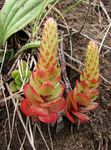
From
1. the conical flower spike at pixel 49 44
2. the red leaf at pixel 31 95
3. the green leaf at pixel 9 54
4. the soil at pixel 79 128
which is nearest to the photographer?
the conical flower spike at pixel 49 44

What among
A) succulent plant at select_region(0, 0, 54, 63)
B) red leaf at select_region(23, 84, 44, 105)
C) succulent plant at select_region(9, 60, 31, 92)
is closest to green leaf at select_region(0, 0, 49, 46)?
succulent plant at select_region(0, 0, 54, 63)

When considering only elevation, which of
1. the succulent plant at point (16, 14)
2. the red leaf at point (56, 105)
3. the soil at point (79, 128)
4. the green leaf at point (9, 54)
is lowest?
the soil at point (79, 128)

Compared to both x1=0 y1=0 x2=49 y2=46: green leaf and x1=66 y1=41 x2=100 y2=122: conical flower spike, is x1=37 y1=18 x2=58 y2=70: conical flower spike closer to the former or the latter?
x1=66 y1=41 x2=100 y2=122: conical flower spike

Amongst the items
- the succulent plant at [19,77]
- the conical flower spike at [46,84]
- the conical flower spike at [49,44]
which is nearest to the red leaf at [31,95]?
the conical flower spike at [46,84]

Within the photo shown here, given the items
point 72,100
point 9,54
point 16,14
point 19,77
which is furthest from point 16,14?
point 72,100

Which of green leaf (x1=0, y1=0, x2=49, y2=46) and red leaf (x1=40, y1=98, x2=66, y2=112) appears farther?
green leaf (x1=0, y1=0, x2=49, y2=46)

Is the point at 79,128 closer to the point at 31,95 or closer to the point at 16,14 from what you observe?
the point at 31,95

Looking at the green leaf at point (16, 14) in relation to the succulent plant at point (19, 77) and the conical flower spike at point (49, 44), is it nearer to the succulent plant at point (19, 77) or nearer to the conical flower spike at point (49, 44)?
the succulent plant at point (19, 77)
